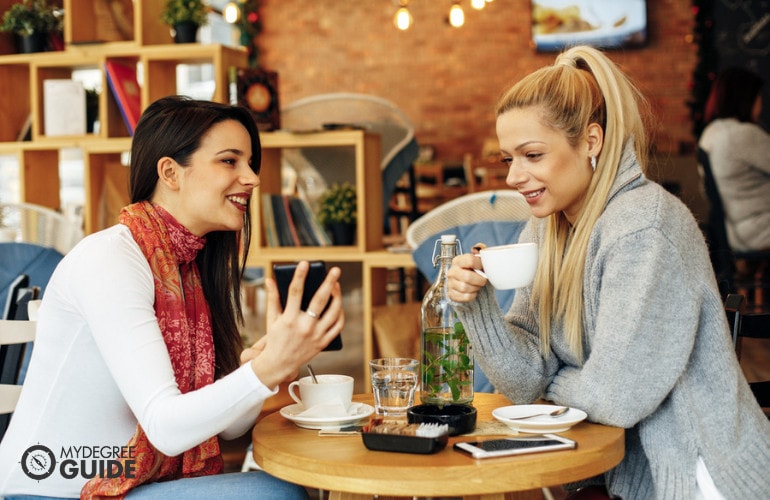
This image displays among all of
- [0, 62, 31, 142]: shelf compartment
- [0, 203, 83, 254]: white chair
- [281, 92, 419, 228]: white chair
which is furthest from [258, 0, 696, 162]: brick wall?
[0, 203, 83, 254]: white chair

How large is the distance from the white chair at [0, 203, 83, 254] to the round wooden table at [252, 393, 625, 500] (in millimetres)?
2637

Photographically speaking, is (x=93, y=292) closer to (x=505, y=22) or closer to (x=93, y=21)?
(x=93, y=21)

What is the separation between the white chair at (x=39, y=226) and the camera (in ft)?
12.3

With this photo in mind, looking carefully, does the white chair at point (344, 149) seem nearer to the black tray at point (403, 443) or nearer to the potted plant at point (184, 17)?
the potted plant at point (184, 17)

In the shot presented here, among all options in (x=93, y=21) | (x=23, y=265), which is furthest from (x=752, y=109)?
(x=23, y=265)

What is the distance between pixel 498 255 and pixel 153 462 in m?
0.69

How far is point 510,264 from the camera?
1397mm

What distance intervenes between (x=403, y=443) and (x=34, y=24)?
132 inches

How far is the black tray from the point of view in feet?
4.24

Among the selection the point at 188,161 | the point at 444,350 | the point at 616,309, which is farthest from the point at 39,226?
the point at 616,309

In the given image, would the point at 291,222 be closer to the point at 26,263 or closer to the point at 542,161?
the point at 26,263

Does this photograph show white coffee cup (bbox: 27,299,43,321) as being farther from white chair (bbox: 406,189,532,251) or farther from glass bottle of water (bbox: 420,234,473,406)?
white chair (bbox: 406,189,532,251)

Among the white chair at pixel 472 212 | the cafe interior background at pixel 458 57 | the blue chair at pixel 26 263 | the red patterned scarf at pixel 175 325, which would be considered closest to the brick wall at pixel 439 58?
the cafe interior background at pixel 458 57

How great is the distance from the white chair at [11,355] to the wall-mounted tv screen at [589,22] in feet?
22.5
